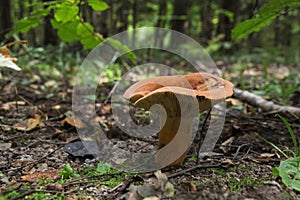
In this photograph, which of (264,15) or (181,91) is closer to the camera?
(181,91)

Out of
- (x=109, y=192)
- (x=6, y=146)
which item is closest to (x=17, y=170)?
(x=6, y=146)

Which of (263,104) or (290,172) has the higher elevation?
(290,172)

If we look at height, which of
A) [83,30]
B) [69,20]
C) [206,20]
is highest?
[69,20]

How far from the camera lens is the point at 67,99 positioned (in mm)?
3586

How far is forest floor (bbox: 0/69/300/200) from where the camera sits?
1.61 metres

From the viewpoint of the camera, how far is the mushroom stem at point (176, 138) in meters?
1.99

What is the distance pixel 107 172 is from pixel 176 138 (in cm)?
50

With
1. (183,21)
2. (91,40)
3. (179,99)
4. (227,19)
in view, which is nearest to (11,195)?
(179,99)

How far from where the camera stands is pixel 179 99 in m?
1.78

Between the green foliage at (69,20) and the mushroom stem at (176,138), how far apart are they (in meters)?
1.44

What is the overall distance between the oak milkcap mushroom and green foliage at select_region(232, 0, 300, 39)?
37.7 inches

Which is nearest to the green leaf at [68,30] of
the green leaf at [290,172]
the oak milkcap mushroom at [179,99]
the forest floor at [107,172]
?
the forest floor at [107,172]

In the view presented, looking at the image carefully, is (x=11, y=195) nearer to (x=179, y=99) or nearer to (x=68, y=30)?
(x=179, y=99)

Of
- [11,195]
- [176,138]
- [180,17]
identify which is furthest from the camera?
[180,17]
